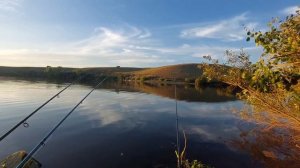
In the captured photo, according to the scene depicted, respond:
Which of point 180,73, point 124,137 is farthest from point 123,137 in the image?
point 180,73

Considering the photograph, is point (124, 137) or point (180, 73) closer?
point (124, 137)

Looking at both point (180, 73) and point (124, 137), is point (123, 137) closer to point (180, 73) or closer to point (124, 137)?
point (124, 137)

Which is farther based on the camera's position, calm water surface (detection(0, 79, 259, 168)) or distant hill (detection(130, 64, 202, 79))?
distant hill (detection(130, 64, 202, 79))

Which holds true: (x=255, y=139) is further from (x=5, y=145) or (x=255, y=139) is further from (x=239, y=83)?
(x=5, y=145)

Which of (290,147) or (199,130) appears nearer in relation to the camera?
(290,147)

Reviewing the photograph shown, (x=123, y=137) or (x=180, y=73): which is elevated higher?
(x=180, y=73)

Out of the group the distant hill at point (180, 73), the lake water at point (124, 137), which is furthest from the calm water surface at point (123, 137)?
the distant hill at point (180, 73)

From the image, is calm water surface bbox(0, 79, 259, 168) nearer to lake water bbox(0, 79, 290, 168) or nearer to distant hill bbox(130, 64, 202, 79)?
lake water bbox(0, 79, 290, 168)

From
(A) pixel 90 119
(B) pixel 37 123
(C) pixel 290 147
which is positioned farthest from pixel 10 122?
(C) pixel 290 147

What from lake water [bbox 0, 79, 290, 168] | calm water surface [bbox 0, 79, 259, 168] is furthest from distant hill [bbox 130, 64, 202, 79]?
lake water [bbox 0, 79, 290, 168]

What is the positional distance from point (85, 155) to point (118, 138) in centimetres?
539

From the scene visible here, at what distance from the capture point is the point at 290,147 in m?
24.2

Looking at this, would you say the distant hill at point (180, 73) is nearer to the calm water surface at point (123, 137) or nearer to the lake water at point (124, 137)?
the calm water surface at point (123, 137)

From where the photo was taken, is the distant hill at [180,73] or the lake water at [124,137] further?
the distant hill at [180,73]
